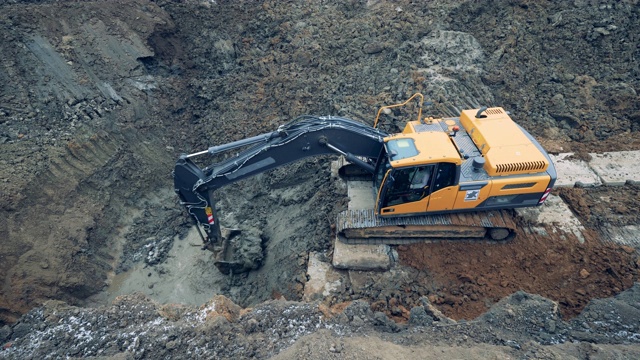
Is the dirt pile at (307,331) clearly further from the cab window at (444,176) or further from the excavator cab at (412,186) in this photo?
the cab window at (444,176)

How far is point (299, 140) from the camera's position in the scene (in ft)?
22.7

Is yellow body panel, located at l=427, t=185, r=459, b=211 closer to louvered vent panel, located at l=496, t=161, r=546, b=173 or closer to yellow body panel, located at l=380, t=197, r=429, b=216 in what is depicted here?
yellow body panel, located at l=380, t=197, r=429, b=216

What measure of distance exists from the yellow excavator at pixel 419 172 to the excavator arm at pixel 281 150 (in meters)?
0.02

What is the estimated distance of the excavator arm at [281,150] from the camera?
22.7 ft

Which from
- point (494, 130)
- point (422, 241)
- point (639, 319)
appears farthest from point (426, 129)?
point (639, 319)

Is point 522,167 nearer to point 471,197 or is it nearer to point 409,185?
point 471,197

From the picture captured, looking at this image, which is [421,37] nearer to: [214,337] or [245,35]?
[245,35]

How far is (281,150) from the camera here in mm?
6969

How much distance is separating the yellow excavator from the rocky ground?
60 cm

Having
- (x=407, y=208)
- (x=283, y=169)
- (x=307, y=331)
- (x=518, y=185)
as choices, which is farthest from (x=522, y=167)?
(x=283, y=169)

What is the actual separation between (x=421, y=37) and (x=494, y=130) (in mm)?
5000

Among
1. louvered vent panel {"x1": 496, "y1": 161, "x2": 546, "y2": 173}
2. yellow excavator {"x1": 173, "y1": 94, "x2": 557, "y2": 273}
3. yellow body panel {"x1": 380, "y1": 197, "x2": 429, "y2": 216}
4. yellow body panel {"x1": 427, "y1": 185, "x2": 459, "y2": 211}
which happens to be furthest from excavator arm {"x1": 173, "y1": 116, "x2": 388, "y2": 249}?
louvered vent panel {"x1": 496, "y1": 161, "x2": 546, "y2": 173}

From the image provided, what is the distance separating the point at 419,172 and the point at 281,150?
237cm

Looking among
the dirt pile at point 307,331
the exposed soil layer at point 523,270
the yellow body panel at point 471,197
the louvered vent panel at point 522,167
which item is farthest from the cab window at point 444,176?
the dirt pile at point 307,331
